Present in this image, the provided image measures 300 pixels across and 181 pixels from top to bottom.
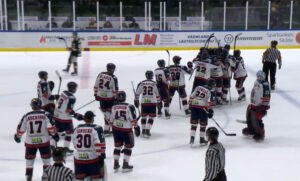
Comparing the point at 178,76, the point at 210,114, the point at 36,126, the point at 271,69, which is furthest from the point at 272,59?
the point at 36,126

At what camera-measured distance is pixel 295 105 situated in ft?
33.9

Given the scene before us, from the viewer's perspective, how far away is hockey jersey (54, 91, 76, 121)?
6.96 meters

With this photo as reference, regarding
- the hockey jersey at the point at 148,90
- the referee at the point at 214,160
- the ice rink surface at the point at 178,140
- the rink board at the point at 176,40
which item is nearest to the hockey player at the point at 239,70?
the ice rink surface at the point at 178,140

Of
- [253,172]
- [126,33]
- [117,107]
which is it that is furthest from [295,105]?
[126,33]

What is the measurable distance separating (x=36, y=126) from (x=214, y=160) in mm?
2407

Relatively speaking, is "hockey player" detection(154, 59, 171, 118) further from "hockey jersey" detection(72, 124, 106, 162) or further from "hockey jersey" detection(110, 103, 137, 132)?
"hockey jersey" detection(72, 124, 106, 162)

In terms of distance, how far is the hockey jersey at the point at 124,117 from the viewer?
21.0 ft

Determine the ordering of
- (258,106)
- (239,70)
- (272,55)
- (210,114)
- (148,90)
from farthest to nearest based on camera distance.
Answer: (272,55) < (239,70) < (148,90) < (258,106) < (210,114)

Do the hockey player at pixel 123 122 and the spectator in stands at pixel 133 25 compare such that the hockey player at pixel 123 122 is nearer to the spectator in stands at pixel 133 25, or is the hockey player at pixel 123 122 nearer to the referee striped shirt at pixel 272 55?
the referee striped shirt at pixel 272 55

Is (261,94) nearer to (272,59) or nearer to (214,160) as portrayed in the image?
(214,160)

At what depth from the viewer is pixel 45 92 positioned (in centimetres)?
768

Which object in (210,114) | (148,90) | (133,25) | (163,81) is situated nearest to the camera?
(210,114)

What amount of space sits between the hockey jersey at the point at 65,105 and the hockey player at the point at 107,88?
1.13 m

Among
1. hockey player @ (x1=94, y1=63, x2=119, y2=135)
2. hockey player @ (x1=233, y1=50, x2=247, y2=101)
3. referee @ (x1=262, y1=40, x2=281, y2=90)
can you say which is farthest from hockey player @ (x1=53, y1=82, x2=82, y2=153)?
referee @ (x1=262, y1=40, x2=281, y2=90)
